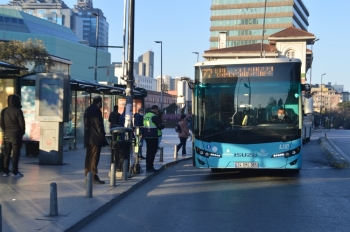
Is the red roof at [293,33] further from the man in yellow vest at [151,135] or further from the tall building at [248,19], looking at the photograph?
the man in yellow vest at [151,135]

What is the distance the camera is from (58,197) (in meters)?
9.77

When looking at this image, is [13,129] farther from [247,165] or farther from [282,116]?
[282,116]

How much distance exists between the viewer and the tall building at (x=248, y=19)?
110562 mm

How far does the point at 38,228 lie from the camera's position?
279 inches

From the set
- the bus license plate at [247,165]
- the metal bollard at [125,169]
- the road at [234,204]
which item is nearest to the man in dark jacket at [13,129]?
the metal bollard at [125,169]

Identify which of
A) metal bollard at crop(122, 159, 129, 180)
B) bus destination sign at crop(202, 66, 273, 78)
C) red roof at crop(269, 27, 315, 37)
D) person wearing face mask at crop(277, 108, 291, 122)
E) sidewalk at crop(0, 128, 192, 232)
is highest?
→ red roof at crop(269, 27, 315, 37)

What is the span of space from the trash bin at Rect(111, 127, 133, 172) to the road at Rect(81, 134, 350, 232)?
3.08 ft

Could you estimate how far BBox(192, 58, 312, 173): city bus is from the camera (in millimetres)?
13305

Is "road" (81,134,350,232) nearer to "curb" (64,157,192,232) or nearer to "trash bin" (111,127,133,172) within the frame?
"curb" (64,157,192,232)

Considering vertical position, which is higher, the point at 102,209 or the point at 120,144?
the point at 120,144

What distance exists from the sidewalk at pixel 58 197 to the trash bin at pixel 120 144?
0.54m

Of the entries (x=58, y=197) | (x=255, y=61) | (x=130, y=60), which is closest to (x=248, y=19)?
(x=130, y=60)

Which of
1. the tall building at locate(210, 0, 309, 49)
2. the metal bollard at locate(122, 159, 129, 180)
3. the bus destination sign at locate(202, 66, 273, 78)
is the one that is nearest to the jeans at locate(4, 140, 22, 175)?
the metal bollard at locate(122, 159, 129, 180)

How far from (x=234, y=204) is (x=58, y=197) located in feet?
10.8
